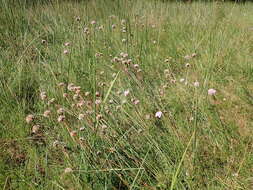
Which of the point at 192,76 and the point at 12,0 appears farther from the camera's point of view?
the point at 12,0

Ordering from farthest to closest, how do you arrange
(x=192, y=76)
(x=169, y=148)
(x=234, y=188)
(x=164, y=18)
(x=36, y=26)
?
(x=164, y=18)
(x=36, y=26)
(x=192, y=76)
(x=169, y=148)
(x=234, y=188)

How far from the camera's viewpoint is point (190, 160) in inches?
42.3

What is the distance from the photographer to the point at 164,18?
359 centimetres

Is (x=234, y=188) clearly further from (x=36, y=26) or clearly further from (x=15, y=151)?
(x=36, y=26)

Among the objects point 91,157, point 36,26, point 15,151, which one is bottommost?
point 15,151

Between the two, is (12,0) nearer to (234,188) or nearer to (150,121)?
(150,121)

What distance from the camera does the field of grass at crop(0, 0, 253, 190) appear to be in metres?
1.04

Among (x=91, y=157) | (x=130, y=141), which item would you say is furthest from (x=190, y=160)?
(x=91, y=157)

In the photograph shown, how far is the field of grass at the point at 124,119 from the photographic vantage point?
1.04 meters

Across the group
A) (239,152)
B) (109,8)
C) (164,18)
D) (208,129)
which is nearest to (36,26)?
(109,8)

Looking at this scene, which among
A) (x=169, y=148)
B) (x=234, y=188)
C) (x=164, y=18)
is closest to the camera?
(x=234, y=188)

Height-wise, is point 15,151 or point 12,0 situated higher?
point 12,0

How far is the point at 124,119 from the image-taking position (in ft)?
4.23

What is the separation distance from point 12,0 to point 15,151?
2.06m
